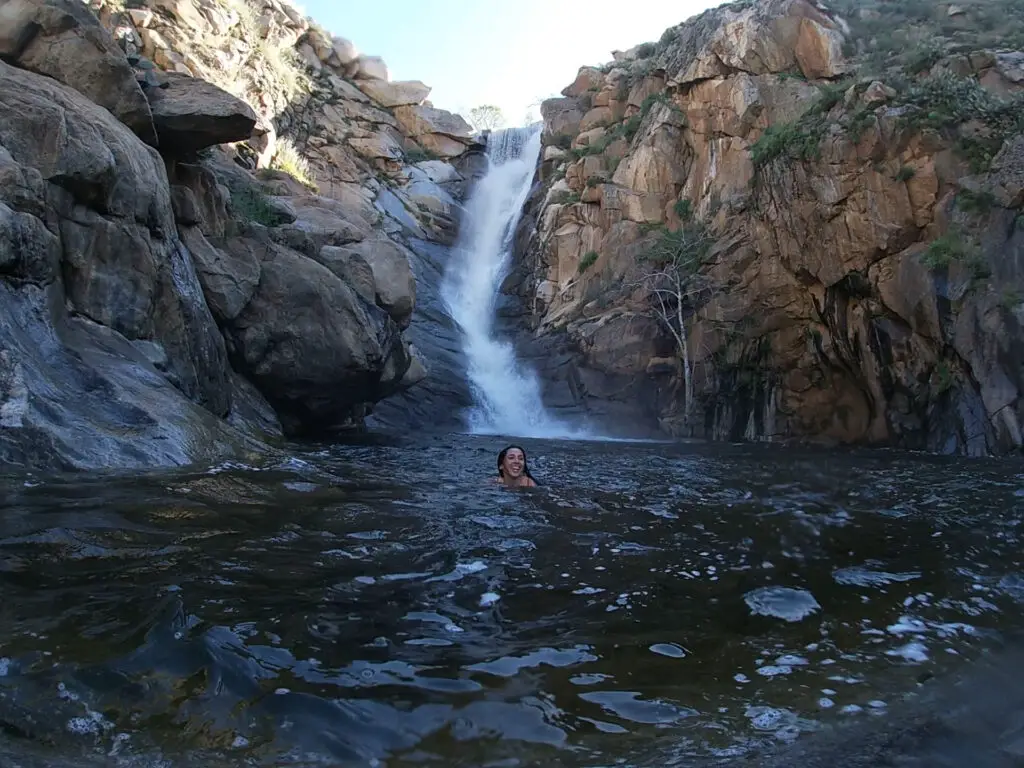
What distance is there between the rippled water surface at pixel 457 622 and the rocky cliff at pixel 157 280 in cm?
185

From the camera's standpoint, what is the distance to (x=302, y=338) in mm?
13680

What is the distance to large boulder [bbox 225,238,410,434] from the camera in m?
13.3

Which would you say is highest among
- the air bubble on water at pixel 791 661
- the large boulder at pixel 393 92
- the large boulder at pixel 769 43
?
the large boulder at pixel 393 92

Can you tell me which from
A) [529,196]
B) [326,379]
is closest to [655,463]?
[326,379]

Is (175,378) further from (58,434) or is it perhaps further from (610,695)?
(610,695)

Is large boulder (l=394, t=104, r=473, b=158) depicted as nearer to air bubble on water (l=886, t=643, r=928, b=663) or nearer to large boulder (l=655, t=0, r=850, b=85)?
large boulder (l=655, t=0, r=850, b=85)

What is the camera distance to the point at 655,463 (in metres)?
11.4

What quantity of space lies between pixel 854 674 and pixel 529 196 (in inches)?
1264

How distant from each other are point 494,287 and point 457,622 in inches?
1100

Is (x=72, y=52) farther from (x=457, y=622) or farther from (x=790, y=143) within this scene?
(x=790, y=143)

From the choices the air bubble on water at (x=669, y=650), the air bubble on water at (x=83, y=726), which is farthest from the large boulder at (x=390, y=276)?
the air bubble on water at (x=83, y=726)

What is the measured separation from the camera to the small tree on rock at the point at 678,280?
2203 cm

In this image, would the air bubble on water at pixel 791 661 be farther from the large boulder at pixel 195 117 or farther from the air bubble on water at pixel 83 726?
the large boulder at pixel 195 117

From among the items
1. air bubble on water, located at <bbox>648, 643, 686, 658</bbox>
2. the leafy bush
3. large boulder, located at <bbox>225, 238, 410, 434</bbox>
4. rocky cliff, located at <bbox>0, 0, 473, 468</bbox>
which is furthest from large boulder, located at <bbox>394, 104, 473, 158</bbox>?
air bubble on water, located at <bbox>648, 643, 686, 658</bbox>
